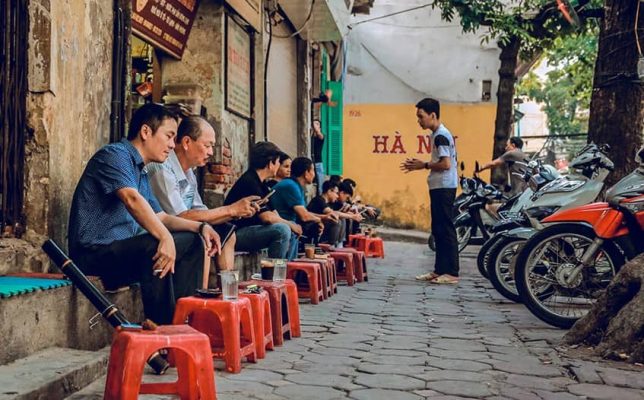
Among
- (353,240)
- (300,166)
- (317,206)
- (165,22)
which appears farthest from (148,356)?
(353,240)

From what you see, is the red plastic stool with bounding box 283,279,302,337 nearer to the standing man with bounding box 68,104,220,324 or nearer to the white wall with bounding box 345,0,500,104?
the standing man with bounding box 68,104,220,324

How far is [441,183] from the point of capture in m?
9.54

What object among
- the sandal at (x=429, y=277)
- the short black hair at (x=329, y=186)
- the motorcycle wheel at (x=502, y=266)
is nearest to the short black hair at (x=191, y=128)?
the motorcycle wheel at (x=502, y=266)

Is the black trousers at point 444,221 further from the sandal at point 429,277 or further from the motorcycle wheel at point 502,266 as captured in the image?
the motorcycle wheel at point 502,266

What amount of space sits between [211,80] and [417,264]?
5022 millimetres

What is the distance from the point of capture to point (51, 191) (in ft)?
16.5

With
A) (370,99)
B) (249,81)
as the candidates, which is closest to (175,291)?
(249,81)

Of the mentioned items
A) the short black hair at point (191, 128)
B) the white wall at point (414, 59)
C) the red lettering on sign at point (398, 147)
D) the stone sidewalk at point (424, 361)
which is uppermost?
the white wall at point (414, 59)

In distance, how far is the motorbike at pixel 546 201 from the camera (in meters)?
7.29

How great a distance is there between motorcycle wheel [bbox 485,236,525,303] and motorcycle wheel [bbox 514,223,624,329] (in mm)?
1346

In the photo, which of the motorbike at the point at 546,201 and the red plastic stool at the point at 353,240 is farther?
the red plastic stool at the point at 353,240

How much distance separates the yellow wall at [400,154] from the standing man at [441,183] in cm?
1195

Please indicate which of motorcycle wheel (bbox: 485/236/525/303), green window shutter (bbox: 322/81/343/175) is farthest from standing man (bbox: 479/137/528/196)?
motorcycle wheel (bbox: 485/236/525/303)

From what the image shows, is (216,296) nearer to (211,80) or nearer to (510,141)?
(211,80)
